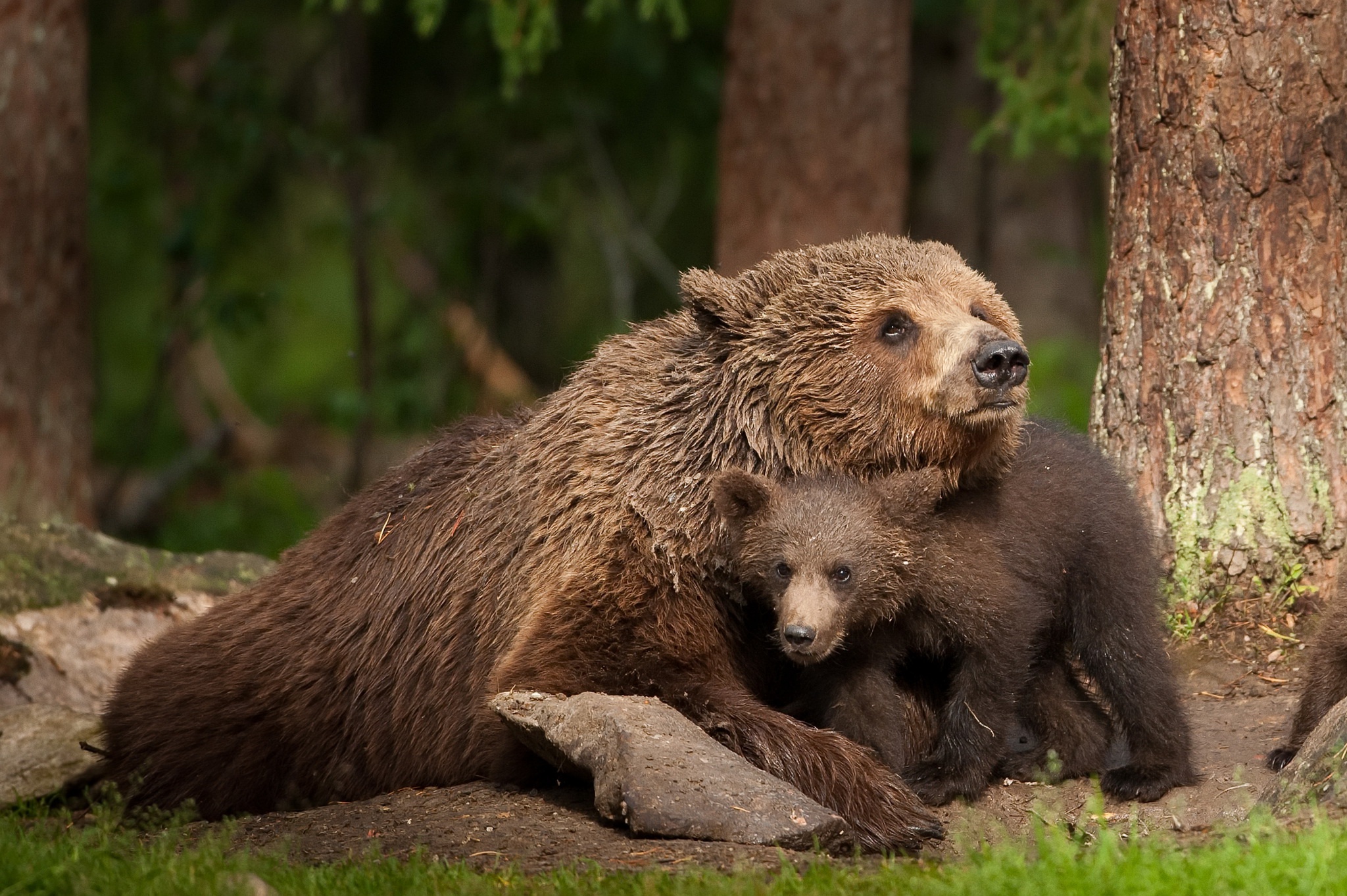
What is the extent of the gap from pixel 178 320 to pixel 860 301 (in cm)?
946

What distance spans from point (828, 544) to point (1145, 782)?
136 centimetres

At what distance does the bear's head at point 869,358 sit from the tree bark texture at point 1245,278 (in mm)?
1296

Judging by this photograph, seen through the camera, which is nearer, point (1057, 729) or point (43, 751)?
point (1057, 729)

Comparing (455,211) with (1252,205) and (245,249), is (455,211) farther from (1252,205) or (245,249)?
(1252,205)

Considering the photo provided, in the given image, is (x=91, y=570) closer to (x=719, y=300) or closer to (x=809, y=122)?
(x=719, y=300)

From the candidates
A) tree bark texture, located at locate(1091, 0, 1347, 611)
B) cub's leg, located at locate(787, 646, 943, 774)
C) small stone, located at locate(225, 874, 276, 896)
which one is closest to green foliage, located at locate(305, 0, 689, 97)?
tree bark texture, located at locate(1091, 0, 1347, 611)

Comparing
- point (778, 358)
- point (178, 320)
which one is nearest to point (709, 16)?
point (178, 320)

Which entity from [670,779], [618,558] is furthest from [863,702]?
[618,558]

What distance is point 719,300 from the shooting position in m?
5.76

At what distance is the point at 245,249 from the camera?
1429cm

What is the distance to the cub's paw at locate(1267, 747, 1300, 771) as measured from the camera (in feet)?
18.0

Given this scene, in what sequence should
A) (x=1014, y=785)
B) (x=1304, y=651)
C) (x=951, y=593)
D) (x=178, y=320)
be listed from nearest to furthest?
(x=951, y=593) → (x=1014, y=785) → (x=1304, y=651) → (x=178, y=320)

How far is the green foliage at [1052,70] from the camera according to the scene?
1043 cm

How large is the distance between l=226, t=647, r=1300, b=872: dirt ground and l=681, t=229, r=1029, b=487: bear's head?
1.14 metres
